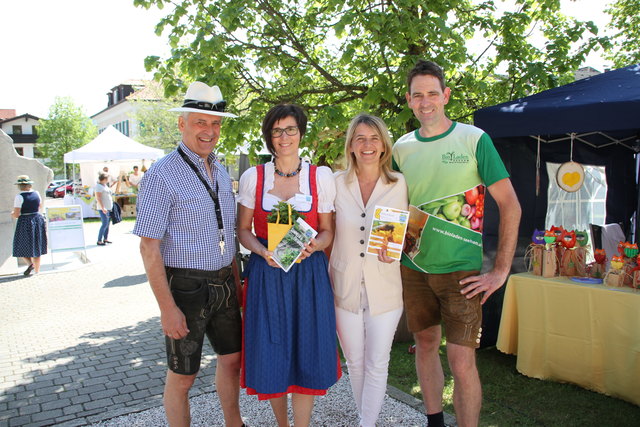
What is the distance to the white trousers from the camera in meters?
2.99

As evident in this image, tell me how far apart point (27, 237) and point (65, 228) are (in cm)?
91

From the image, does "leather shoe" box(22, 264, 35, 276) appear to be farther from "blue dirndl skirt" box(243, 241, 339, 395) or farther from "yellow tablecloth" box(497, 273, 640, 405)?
"yellow tablecloth" box(497, 273, 640, 405)

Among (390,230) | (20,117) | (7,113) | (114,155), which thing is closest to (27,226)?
(114,155)

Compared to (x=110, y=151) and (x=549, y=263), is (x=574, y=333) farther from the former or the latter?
(x=110, y=151)

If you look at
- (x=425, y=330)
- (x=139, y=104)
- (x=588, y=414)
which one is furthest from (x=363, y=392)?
(x=139, y=104)

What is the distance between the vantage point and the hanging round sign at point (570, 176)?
530 centimetres

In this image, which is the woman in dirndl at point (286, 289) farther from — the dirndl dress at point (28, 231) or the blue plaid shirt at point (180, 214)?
the dirndl dress at point (28, 231)

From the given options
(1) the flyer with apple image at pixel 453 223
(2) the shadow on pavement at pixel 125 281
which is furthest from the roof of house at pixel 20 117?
(1) the flyer with apple image at pixel 453 223

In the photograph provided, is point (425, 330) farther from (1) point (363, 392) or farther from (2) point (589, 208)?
(2) point (589, 208)

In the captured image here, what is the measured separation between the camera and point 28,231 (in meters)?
9.63

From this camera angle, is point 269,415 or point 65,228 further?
point 65,228

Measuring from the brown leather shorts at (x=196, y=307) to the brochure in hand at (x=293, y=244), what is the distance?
428 millimetres

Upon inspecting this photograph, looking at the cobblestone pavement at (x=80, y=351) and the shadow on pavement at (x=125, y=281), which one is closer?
the cobblestone pavement at (x=80, y=351)

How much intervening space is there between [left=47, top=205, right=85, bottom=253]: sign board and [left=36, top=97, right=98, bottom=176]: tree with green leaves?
46899 mm
